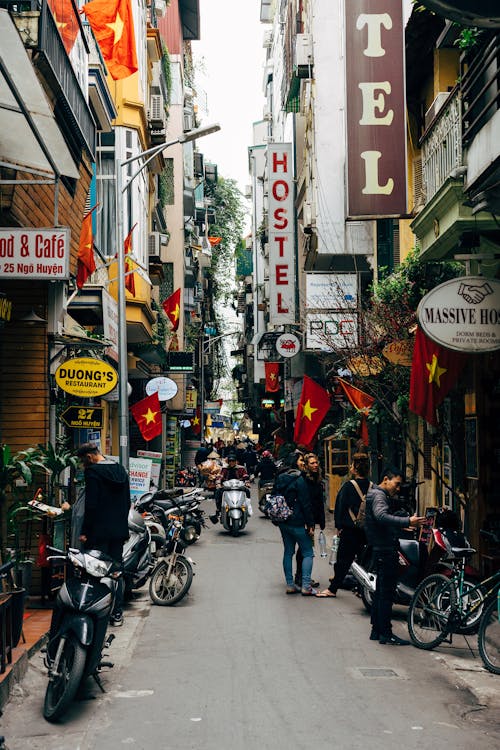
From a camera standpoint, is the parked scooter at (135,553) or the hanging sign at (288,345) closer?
the parked scooter at (135,553)

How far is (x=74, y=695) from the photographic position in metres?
7.66

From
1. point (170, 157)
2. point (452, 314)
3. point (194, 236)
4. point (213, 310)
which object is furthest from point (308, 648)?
point (213, 310)

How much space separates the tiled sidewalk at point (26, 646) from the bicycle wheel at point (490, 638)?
13.5 feet

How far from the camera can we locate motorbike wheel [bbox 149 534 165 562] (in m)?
16.1

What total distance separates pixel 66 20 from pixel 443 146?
5276 millimetres

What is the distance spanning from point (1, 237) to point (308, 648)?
18.5 feet

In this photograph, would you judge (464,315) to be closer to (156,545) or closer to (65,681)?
(65,681)

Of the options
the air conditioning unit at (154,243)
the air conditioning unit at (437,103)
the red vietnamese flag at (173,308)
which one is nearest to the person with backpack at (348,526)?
the air conditioning unit at (437,103)

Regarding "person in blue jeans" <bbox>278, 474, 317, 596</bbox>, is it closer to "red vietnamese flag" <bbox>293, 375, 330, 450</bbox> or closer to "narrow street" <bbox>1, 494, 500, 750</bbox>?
"narrow street" <bbox>1, 494, 500, 750</bbox>

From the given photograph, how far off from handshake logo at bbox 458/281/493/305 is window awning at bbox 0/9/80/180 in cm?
460

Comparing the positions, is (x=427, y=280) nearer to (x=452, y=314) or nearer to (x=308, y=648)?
(x=452, y=314)

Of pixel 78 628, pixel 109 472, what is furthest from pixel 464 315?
pixel 78 628

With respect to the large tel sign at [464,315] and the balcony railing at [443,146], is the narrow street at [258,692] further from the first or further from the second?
the balcony railing at [443,146]

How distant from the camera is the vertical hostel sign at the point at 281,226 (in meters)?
35.5
